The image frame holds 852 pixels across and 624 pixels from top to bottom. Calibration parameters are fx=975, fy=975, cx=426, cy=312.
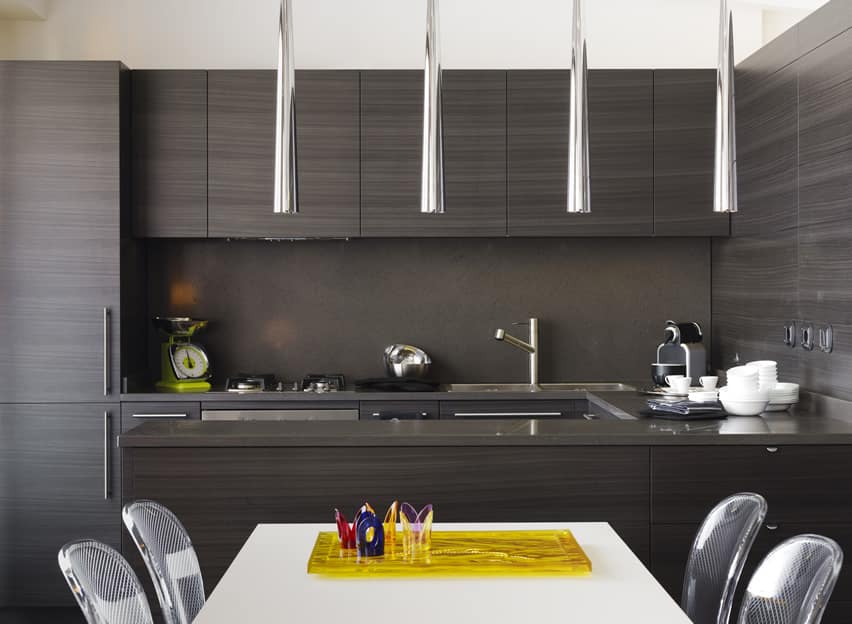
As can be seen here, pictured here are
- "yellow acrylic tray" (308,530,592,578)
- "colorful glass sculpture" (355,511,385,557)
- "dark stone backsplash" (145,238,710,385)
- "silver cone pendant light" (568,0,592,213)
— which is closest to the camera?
"yellow acrylic tray" (308,530,592,578)

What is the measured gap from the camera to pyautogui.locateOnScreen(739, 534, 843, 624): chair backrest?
183cm

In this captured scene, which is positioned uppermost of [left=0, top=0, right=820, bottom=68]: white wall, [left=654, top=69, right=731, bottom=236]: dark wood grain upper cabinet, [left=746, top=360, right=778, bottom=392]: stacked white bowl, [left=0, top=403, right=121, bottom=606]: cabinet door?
[left=0, top=0, right=820, bottom=68]: white wall

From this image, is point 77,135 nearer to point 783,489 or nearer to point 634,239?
point 634,239

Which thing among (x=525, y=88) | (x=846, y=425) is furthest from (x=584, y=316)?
(x=846, y=425)

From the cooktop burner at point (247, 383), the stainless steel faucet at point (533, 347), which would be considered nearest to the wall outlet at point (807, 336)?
the stainless steel faucet at point (533, 347)

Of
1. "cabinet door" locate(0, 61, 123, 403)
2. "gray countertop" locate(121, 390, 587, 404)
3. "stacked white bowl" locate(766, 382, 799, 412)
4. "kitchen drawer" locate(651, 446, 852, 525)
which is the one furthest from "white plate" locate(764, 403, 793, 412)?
"cabinet door" locate(0, 61, 123, 403)

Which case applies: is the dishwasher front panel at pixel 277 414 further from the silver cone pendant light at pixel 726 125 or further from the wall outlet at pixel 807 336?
the silver cone pendant light at pixel 726 125

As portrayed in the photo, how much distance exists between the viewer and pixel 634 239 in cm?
544

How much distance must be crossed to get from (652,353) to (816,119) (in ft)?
6.09

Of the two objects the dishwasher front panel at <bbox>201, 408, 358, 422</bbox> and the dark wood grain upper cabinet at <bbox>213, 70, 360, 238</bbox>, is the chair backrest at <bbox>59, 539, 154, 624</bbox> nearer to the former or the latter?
the dishwasher front panel at <bbox>201, 408, 358, 422</bbox>

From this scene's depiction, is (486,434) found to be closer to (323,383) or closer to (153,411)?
(323,383)

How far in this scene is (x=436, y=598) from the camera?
1.95 metres

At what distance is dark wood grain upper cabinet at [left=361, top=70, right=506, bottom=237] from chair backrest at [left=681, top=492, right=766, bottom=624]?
2.82 metres

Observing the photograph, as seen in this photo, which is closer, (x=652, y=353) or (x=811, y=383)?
(x=811, y=383)
